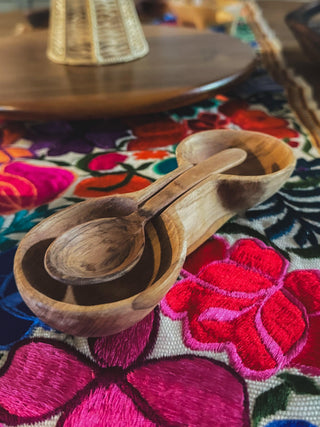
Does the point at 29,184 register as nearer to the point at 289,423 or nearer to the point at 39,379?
the point at 39,379

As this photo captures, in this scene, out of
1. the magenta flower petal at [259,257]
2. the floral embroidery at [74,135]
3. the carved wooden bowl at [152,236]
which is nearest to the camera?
the carved wooden bowl at [152,236]

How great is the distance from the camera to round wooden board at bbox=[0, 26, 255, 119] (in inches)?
A: 21.0

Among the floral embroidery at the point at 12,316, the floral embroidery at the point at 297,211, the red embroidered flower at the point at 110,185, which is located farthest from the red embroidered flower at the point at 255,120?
the floral embroidery at the point at 12,316

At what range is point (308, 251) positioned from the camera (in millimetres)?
364

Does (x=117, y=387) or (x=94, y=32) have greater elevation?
(x=94, y=32)

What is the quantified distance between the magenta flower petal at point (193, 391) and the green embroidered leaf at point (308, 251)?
0.15m

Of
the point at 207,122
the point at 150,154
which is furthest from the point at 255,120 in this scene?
the point at 150,154

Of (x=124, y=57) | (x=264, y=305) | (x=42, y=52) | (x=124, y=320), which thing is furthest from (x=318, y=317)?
(x=42, y=52)

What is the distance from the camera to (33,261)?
27 cm

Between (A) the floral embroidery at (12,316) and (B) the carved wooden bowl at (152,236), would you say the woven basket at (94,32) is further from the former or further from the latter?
(A) the floral embroidery at (12,316)

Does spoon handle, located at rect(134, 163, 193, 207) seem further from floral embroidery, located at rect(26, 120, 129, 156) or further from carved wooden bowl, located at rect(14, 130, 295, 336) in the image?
floral embroidery, located at rect(26, 120, 129, 156)

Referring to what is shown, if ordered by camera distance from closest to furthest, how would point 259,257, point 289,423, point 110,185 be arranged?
1. point 289,423
2. point 259,257
3. point 110,185

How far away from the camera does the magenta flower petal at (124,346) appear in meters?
0.27

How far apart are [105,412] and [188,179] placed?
0.19 m
